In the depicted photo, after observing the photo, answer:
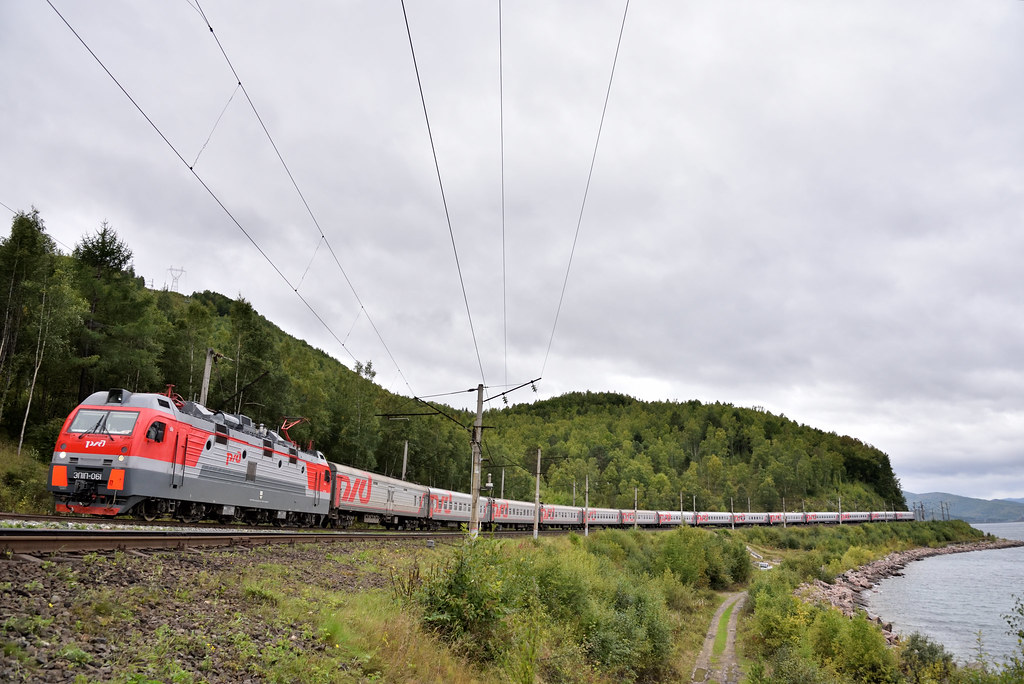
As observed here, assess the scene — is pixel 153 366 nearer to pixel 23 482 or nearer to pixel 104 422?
pixel 23 482

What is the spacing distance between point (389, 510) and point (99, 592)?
3275cm

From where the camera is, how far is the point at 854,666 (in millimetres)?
26016

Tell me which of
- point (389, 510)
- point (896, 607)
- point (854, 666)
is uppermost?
point (389, 510)

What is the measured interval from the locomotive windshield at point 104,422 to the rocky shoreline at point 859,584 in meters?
38.6

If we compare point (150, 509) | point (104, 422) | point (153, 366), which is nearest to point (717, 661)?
point (150, 509)

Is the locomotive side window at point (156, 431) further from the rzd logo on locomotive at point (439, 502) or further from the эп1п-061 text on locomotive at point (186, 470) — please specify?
the rzd logo on locomotive at point (439, 502)

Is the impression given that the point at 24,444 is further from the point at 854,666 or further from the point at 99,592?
the point at 854,666

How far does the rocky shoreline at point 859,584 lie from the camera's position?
44.9 meters

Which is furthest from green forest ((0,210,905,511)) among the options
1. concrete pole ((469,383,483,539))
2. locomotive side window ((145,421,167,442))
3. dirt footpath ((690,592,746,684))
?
dirt footpath ((690,592,746,684))

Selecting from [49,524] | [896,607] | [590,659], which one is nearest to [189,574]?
[49,524]

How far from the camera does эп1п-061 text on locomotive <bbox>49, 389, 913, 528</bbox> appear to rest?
16.9m

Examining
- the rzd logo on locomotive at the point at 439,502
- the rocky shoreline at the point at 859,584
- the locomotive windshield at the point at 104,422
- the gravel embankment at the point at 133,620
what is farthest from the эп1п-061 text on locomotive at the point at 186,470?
the rocky shoreline at the point at 859,584

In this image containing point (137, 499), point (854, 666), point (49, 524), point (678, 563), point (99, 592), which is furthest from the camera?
point (678, 563)

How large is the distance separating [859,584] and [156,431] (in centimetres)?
6896
